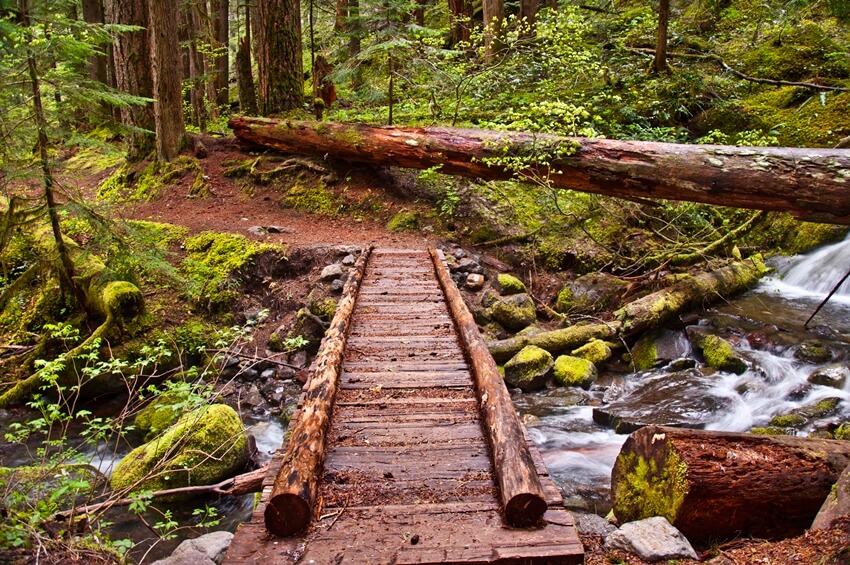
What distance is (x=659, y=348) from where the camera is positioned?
7.97 metres

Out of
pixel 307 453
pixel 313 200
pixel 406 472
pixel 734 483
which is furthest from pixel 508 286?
pixel 307 453

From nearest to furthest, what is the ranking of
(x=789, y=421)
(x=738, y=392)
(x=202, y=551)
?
(x=202, y=551) → (x=789, y=421) → (x=738, y=392)

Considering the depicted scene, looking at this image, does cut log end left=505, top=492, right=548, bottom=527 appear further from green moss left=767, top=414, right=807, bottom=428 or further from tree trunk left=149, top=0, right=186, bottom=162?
tree trunk left=149, top=0, right=186, bottom=162

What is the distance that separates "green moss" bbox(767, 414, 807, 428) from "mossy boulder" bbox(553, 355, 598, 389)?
2243mm

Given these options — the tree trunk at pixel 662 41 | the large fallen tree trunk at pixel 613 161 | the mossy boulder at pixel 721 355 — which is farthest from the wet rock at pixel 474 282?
the tree trunk at pixel 662 41

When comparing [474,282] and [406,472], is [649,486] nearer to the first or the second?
[406,472]

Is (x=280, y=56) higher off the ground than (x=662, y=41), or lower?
lower

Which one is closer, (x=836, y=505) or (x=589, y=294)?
(x=836, y=505)

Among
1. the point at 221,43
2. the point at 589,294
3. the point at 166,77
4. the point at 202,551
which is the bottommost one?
the point at 202,551

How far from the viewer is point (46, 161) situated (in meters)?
6.01

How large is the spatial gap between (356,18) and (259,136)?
3.48m

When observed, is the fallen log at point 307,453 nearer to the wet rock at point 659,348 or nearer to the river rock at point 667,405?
the river rock at point 667,405

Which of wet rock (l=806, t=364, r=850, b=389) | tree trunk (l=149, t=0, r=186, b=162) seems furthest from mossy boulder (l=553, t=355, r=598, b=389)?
tree trunk (l=149, t=0, r=186, b=162)

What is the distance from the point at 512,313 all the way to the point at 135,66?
35.6 ft
